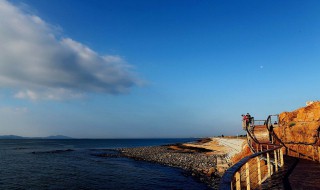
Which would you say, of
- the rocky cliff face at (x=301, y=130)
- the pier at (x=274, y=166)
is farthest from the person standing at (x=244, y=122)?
the rocky cliff face at (x=301, y=130)

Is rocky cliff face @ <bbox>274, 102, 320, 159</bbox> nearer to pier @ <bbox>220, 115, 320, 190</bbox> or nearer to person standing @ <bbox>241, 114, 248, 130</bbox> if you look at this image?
pier @ <bbox>220, 115, 320, 190</bbox>

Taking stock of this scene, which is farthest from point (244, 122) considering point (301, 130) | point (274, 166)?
point (274, 166)

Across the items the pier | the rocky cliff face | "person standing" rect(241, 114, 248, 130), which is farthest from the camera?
"person standing" rect(241, 114, 248, 130)

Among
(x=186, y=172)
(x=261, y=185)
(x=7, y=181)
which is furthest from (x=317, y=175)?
(x=7, y=181)

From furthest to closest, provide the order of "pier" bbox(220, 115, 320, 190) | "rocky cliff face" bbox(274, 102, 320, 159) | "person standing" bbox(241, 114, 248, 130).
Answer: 1. "person standing" bbox(241, 114, 248, 130)
2. "rocky cliff face" bbox(274, 102, 320, 159)
3. "pier" bbox(220, 115, 320, 190)

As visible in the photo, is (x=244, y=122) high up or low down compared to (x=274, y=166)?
up

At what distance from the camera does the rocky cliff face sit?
741 inches

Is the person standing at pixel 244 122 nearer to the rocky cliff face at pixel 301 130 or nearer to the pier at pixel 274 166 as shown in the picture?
the pier at pixel 274 166

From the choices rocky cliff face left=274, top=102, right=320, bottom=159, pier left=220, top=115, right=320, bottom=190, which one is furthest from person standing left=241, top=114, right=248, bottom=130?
rocky cliff face left=274, top=102, right=320, bottom=159

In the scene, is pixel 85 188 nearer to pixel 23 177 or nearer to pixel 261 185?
pixel 23 177

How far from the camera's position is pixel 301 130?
20812 mm

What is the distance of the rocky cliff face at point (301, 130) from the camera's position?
61.7ft

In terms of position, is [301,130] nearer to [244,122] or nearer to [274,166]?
[244,122]

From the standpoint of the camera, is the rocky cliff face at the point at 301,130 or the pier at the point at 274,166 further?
the rocky cliff face at the point at 301,130
